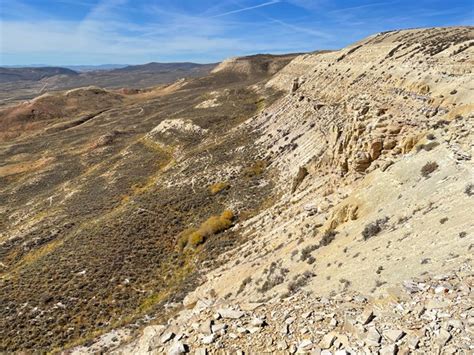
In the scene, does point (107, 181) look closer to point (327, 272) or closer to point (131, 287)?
point (131, 287)

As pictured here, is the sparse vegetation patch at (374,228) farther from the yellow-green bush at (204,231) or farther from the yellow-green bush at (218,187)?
the yellow-green bush at (218,187)

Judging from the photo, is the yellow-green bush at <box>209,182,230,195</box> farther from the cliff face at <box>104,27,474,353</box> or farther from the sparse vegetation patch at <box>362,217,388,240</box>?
the sparse vegetation patch at <box>362,217,388,240</box>

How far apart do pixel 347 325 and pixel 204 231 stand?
18.4m

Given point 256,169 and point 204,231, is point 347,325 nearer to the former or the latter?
point 204,231

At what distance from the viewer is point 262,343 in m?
9.77

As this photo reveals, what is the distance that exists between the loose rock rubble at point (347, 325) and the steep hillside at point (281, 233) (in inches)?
1.6

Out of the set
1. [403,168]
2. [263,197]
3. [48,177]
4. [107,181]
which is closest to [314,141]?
[263,197]

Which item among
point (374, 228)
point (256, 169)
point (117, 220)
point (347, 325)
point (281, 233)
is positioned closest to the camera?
point (347, 325)

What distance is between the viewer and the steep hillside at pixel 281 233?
391 inches

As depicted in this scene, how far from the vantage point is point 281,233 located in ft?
69.9

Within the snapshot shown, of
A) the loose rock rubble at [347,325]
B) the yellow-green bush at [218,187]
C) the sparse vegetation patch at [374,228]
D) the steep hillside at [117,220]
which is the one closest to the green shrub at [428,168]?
the sparse vegetation patch at [374,228]

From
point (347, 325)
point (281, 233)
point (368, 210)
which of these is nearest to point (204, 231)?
point (281, 233)

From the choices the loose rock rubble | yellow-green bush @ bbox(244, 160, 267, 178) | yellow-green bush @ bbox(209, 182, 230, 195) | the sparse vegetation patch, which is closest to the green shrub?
the sparse vegetation patch

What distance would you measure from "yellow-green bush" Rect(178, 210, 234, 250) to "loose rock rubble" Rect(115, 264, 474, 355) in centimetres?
1462
